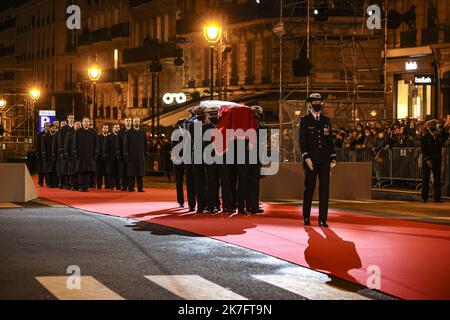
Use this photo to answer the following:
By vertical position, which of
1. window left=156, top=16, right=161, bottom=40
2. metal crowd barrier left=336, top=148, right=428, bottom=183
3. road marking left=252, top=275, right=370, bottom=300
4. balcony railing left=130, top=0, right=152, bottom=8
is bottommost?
road marking left=252, top=275, right=370, bottom=300

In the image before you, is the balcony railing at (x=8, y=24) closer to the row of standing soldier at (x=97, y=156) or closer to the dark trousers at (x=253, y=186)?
the row of standing soldier at (x=97, y=156)

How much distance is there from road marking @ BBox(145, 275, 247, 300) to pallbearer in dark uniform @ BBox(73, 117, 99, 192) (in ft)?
64.2

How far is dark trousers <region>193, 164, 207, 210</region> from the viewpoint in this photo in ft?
69.1

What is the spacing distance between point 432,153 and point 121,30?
60.6 m

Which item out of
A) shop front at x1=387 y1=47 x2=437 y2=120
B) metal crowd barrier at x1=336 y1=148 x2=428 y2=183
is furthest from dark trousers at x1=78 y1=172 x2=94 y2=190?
shop front at x1=387 y1=47 x2=437 y2=120

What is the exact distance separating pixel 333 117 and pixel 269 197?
14.4 m

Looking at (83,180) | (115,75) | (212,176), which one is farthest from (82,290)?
(115,75)

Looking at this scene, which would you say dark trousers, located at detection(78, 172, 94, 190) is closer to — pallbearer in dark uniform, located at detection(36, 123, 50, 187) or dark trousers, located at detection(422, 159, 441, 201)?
pallbearer in dark uniform, located at detection(36, 123, 50, 187)

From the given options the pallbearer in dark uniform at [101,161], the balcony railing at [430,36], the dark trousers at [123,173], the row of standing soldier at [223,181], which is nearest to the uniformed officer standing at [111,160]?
the pallbearer in dark uniform at [101,161]

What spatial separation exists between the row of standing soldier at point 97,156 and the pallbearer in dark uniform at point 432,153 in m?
7.85

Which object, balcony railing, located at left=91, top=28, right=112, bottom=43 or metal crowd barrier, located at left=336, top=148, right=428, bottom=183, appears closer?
metal crowd barrier, located at left=336, top=148, right=428, bottom=183

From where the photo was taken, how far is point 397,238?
51.9ft
